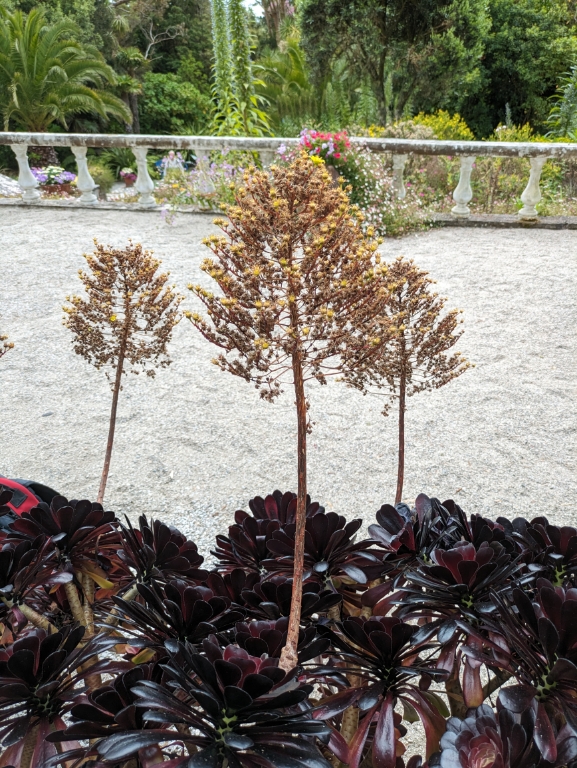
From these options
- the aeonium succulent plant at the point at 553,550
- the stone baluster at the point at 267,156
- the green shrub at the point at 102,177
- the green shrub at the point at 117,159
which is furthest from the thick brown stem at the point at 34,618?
the green shrub at the point at 117,159

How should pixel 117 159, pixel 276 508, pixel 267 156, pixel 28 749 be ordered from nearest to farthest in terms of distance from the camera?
pixel 28 749 → pixel 276 508 → pixel 267 156 → pixel 117 159

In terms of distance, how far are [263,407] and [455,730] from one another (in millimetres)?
3263

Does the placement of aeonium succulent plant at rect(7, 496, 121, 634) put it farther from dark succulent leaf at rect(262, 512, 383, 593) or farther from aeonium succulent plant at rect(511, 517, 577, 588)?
aeonium succulent plant at rect(511, 517, 577, 588)

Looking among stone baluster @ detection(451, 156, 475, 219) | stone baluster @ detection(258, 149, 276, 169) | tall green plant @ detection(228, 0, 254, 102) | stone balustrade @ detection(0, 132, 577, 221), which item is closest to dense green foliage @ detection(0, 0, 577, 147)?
tall green plant @ detection(228, 0, 254, 102)

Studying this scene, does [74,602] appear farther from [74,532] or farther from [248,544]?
[248,544]

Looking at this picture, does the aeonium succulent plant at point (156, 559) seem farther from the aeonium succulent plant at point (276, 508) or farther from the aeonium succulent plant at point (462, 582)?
the aeonium succulent plant at point (462, 582)

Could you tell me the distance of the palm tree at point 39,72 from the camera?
16484 mm

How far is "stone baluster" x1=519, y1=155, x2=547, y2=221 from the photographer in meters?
7.56

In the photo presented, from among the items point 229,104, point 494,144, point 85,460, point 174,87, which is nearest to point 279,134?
point 229,104

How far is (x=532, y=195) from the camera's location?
7.61 meters

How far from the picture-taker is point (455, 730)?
2.98 feet

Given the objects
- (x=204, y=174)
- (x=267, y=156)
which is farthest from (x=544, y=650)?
(x=204, y=174)

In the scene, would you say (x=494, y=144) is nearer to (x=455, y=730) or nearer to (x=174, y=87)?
(x=455, y=730)

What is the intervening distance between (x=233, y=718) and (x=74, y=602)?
0.63m
